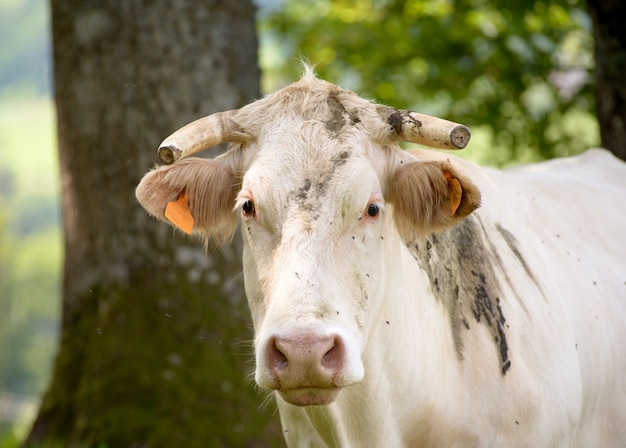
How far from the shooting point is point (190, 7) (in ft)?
20.8

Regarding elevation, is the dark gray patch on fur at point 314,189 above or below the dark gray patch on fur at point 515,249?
above

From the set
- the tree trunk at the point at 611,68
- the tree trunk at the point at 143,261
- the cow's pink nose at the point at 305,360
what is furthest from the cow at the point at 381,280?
the tree trunk at the point at 611,68

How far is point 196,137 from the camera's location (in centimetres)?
374

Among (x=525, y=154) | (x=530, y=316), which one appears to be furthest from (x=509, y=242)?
(x=525, y=154)

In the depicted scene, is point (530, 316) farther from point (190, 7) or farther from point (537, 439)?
point (190, 7)

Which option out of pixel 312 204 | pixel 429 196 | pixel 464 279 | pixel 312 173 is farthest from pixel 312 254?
pixel 464 279

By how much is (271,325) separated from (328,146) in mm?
788

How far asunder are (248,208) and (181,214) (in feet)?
1.43

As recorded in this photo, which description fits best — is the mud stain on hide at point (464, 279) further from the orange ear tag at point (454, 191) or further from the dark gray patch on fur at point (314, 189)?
the dark gray patch on fur at point (314, 189)

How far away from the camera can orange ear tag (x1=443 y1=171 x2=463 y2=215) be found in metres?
3.70

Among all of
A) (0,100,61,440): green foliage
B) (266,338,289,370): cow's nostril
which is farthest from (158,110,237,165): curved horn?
(0,100,61,440): green foliage

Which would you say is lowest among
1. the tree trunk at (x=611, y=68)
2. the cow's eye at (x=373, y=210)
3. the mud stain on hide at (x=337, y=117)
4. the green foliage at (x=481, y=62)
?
the cow's eye at (x=373, y=210)

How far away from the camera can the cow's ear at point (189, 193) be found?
3.93 meters

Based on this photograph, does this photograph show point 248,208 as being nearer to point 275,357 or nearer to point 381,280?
point 381,280
